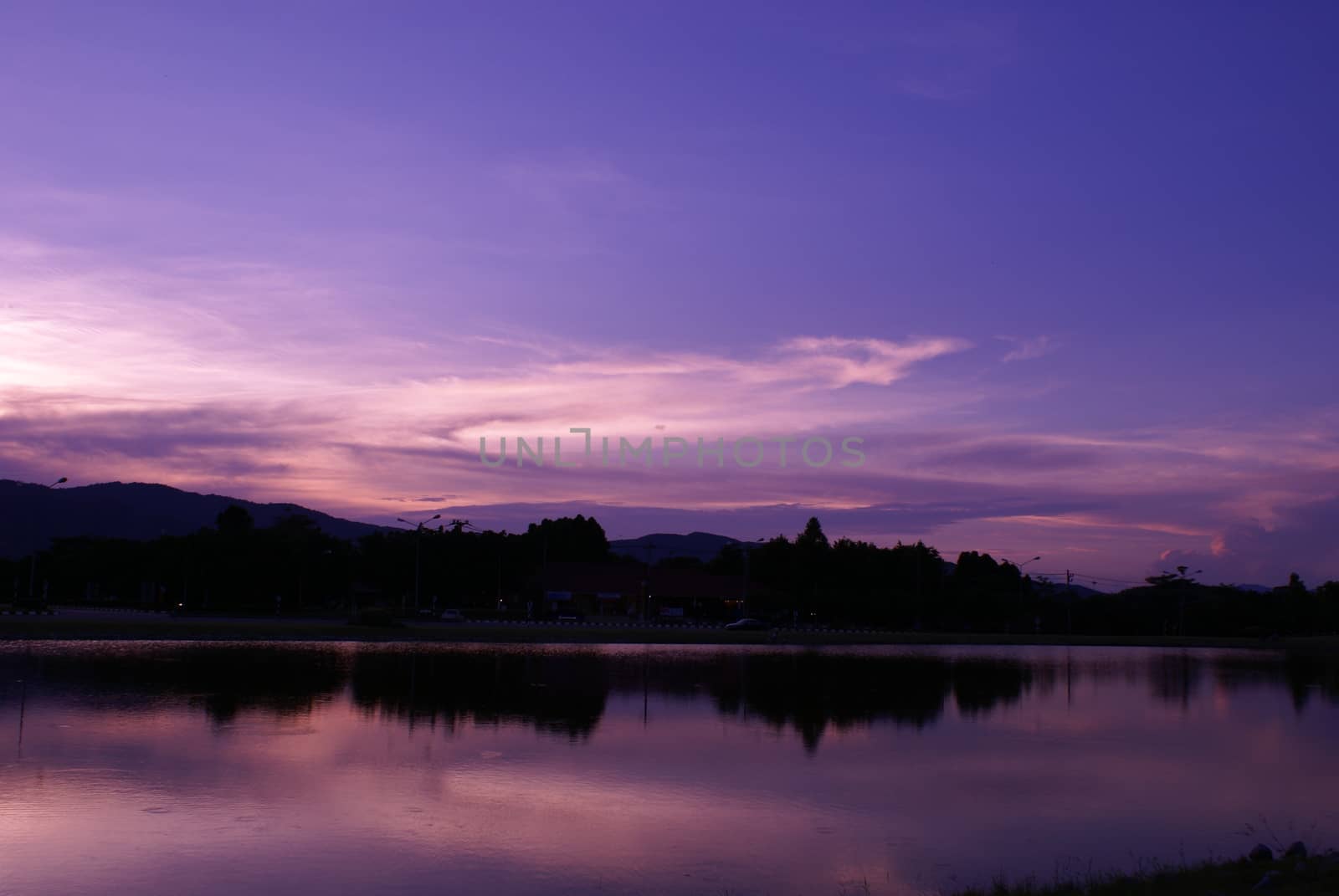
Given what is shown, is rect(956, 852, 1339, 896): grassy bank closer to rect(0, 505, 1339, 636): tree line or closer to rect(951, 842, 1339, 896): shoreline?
rect(951, 842, 1339, 896): shoreline

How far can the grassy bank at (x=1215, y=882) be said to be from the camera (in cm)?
1309

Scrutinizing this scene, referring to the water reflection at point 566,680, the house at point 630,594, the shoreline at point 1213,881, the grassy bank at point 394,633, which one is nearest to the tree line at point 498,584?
the house at point 630,594

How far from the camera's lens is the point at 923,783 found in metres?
23.1

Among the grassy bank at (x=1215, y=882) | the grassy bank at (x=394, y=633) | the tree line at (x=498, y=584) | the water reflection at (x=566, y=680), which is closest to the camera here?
the grassy bank at (x=1215, y=882)

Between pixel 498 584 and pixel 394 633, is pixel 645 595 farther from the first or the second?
pixel 394 633

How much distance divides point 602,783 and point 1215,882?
11353 mm

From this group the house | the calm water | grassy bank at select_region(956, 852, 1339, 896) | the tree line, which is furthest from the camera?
the house

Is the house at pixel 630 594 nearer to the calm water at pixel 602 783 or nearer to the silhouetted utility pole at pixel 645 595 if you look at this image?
the silhouetted utility pole at pixel 645 595

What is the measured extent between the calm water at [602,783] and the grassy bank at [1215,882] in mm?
1696

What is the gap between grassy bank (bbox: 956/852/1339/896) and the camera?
1309 cm

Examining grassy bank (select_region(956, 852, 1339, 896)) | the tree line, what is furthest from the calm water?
the tree line

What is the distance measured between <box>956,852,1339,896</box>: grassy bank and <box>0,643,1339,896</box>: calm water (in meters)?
1.70

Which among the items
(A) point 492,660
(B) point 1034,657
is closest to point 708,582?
(B) point 1034,657

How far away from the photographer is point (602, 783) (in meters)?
22.0
